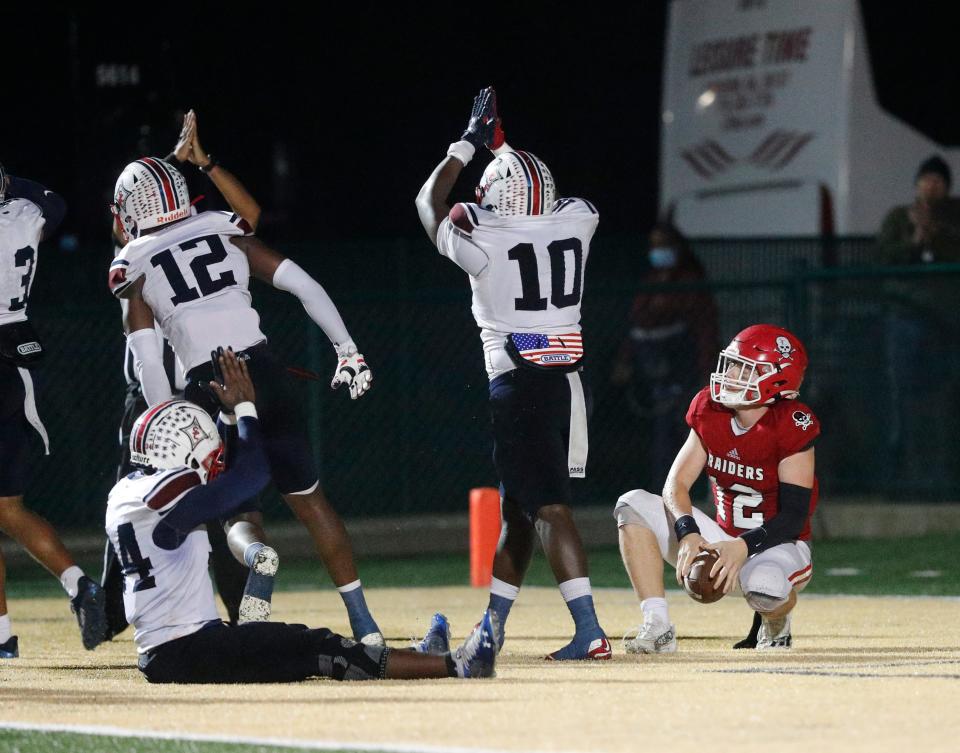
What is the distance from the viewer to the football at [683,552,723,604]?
8328mm

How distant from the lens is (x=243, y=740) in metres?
6.36

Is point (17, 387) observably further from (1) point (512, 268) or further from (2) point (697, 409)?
(2) point (697, 409)

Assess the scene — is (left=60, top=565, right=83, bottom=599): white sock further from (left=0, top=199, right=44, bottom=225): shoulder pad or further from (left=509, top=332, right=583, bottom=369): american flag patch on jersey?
(left=509, top=332, right=583, bottom=369): american flag patch on jersey

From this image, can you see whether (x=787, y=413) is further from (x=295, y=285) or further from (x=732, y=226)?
(x=732, y=226)

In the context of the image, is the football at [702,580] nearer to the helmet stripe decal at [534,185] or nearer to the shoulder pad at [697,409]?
the shoulder pad at [697,409]

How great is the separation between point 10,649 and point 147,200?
2032mm

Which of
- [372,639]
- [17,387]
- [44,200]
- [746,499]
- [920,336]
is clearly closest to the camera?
[372,639]

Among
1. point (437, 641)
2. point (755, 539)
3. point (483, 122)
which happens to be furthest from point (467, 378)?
point (437, 641)

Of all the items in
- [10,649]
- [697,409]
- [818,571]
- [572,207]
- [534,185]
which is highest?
[534,185]

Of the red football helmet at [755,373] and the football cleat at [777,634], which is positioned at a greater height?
the red football helmet at [755,373]

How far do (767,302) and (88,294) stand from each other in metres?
4.97

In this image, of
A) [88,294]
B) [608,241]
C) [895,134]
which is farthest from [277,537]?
[895,134]

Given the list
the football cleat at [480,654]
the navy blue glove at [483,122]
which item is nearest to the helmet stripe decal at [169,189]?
the navy blue glove at [483,122]

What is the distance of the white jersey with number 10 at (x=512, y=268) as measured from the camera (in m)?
8.91
